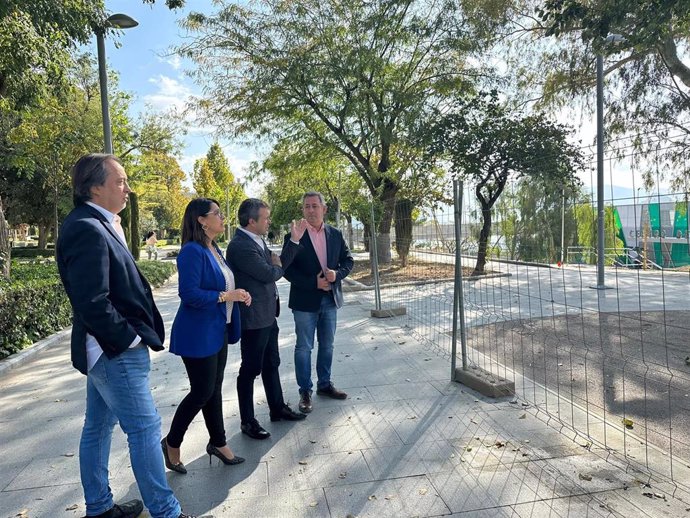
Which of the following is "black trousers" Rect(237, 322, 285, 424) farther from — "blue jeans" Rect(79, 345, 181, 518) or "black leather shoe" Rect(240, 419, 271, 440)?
"blue jeans" Rect(79, 345, 181, 518)

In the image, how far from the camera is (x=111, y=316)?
2092 millimetres

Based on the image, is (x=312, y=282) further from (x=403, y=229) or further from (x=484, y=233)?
(x=403, y=229)

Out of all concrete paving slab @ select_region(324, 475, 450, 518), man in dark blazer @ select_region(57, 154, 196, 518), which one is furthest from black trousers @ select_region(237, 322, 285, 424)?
man in dark blazer @ select_region(57, 154, 196, 518)

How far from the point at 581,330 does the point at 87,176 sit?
6889 millimetres

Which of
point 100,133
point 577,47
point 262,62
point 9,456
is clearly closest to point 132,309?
point 9,456

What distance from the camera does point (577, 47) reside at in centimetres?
1380

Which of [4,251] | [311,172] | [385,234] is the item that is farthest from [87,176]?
[311,172]

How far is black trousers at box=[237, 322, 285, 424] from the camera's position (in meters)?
3.47

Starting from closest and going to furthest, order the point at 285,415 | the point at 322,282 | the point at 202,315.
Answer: the point at 202,315 → the point at 285,415 → the point at 322,282

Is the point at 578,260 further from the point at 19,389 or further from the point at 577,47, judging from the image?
the point at 577,47

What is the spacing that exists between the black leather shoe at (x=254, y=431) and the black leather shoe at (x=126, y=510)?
39.1 inches

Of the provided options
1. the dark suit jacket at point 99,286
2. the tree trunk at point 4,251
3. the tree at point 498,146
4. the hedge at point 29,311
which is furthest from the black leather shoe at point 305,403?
the tree at point 498,146

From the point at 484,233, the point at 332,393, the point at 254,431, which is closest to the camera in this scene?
the point at 254,431

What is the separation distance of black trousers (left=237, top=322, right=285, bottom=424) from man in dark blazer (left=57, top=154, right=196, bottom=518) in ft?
3.52
